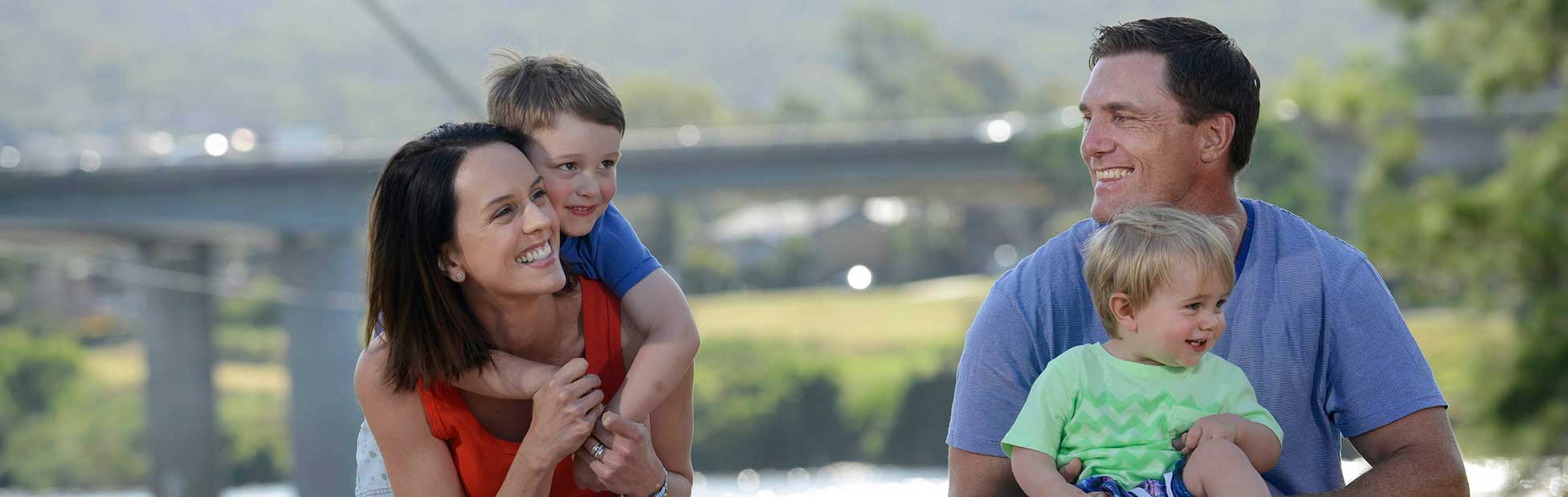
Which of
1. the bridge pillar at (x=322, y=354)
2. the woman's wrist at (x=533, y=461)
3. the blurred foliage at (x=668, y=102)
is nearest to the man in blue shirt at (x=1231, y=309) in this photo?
the woman's wrist at (x=533, y=461)

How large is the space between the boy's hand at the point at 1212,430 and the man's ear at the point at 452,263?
4.54 feet

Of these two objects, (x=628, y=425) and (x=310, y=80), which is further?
(x=310, y=80)

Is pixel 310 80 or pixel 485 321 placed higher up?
pixel 310 80

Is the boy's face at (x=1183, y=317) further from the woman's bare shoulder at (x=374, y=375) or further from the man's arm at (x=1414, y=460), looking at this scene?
the woman's bare shoulder at (x=374, y=375)

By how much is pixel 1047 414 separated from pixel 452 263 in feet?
3.83

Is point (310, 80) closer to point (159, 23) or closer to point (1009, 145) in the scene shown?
point (159, 23)

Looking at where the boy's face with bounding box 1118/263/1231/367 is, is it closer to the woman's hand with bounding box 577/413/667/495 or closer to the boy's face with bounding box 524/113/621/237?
the woman's hand with bounding box 577/413/667/495

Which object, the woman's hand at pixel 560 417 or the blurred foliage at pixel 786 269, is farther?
the blurred foliage at pixel 786 269

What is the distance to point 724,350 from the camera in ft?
126

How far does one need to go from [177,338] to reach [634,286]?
91.7 feet

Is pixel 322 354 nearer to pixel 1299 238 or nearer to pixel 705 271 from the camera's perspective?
pixel 1299 238

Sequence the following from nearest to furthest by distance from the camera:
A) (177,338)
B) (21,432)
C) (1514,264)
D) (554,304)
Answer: (554,304) < (1514,264) < (177,338) < (21,432)

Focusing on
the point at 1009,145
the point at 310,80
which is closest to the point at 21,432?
the point at 1009,145

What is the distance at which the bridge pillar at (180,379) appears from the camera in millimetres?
27500
